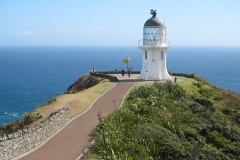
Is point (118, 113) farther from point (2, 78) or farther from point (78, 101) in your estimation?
point (2, 78)

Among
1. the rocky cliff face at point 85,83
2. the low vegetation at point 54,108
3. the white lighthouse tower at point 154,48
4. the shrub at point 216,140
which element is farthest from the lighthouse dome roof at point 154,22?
the shrub at point 216,140

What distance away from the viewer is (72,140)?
16.5m

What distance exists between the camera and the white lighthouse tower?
119 feet

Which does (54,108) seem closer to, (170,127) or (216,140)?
(170,127)

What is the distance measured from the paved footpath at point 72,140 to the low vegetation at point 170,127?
30.3 inches

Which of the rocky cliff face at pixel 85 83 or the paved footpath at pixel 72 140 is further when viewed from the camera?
the rocky cliff face at pixel 85 83

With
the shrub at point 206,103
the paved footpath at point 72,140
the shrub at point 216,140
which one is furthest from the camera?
the shrub at point 206,103

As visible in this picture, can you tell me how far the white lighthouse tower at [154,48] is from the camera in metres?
36.2

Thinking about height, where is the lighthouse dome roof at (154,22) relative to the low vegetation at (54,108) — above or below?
above

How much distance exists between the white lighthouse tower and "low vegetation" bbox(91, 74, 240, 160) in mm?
3785

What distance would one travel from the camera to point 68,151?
14914 millimetres

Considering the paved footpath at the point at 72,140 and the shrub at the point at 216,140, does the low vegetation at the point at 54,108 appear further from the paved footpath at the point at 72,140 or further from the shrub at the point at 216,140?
the shrub at the point at 216,140

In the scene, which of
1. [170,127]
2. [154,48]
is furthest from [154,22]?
[170,127]

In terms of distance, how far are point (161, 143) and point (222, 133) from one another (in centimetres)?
874
